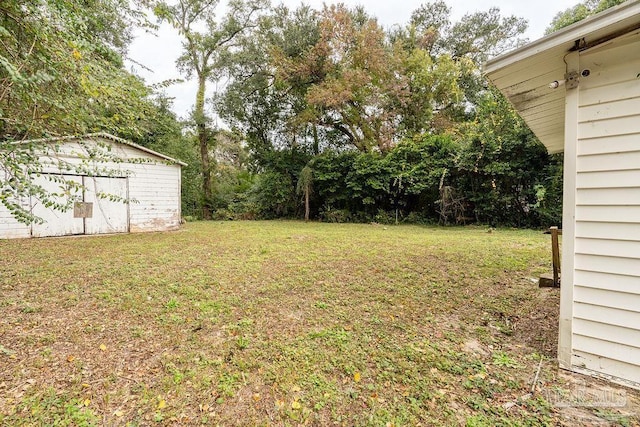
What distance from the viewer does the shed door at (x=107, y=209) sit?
808cm

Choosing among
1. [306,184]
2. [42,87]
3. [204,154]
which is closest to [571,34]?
[42,87]

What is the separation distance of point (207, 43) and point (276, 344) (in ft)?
51.2

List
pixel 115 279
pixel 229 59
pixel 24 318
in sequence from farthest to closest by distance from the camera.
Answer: pixel 229 59
pixel 115 279
pixel 24 318

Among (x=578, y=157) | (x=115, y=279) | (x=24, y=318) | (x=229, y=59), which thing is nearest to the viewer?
(x=578, y=157)

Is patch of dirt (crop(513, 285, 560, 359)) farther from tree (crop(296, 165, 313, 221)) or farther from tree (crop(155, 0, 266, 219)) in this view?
tree (crop(155, 0, 266, 219))

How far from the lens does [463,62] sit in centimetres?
1355

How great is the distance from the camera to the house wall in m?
1.79

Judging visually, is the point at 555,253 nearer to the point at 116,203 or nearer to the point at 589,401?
the point at 589,401

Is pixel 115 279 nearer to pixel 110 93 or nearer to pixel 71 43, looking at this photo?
pixel 110 93

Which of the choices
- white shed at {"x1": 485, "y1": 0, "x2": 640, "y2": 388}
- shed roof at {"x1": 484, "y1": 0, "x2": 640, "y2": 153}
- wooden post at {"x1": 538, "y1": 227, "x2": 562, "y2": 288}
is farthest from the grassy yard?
shed roof at {"x1": 484, "y1": 0, "x2": 640, "y2": 153}

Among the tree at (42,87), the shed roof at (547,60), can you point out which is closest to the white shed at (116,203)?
the tree at (42,87)

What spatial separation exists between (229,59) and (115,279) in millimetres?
12596

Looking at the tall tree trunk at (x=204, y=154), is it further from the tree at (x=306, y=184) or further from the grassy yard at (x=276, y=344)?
the grassy yard at (x=276, y=344)

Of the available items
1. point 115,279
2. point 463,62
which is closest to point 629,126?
point 115,279
